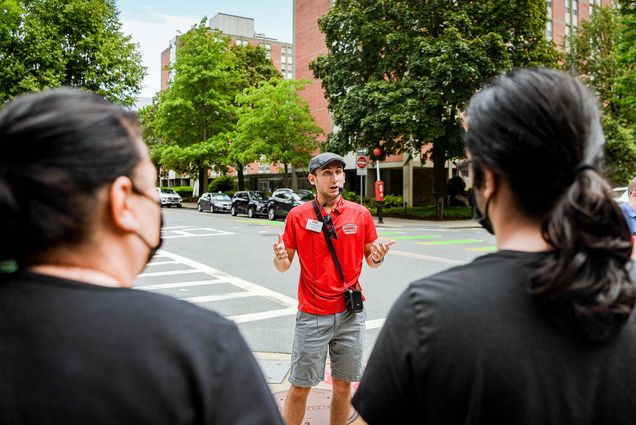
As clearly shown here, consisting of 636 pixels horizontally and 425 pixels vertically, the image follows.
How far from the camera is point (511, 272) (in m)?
1.22

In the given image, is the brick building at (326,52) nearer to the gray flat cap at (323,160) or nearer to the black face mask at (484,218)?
the gray flat cap at (323,160)

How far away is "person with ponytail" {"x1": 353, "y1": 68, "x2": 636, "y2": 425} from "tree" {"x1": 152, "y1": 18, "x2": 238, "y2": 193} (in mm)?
38820

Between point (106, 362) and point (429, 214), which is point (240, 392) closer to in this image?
point (106, 362)

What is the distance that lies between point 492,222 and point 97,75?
105ft

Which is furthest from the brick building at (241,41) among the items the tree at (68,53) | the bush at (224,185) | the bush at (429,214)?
the bush at (429,214)

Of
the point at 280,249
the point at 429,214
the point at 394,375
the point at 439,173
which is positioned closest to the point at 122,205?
the point at 394,375

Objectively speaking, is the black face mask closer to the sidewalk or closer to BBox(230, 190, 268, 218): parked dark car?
the sidewalk

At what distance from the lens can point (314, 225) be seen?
369cm

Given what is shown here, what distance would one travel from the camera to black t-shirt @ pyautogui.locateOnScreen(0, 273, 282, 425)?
3.34 ft

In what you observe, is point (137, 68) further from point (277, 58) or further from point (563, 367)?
point (277, 58)

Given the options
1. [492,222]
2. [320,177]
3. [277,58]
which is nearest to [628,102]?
[320,177]

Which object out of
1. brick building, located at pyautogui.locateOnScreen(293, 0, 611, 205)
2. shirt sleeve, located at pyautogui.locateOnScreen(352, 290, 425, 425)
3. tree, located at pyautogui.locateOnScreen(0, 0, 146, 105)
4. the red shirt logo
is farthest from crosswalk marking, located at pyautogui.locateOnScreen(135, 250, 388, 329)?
brick building, located at pyautogui.locateOnScreen(293, 0, 611, 205)

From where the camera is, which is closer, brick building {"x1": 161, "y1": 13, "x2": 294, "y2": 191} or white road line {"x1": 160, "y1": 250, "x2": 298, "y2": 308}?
white road line {"x1": 160, "y1": 250, "x2": 298, "y2": 308}

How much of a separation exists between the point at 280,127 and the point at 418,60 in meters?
12.5
